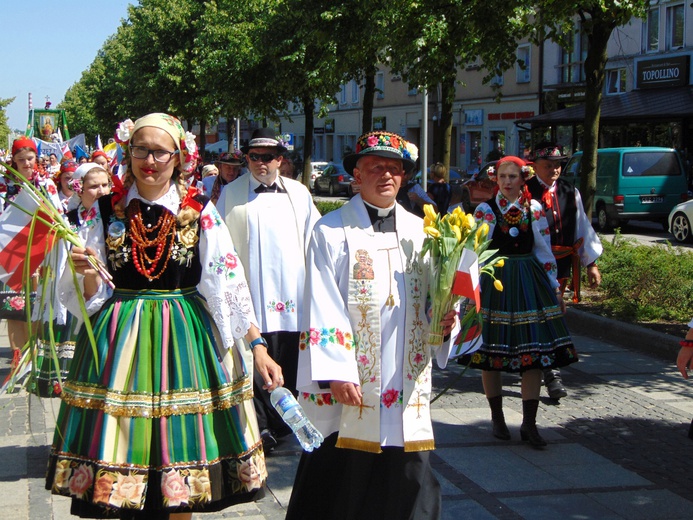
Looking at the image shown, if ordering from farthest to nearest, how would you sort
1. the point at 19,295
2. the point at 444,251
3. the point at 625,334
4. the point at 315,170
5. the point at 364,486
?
the point at 315,170 < the point at 625,334 < the point at 19,295 < the point at 364,486 < the point at 444,251

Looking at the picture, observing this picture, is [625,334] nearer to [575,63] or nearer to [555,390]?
[555,390]

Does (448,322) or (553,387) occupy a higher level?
(448,322)

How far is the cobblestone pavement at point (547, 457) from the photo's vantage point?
523 centimetres

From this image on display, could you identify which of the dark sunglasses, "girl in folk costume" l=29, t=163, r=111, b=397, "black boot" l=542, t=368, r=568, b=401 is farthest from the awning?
"girl in folk costume" l=29, t=163, r=111, b=397

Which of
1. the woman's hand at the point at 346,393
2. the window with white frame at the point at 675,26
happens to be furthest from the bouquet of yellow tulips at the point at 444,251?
the window with white frame at the point at 675,26

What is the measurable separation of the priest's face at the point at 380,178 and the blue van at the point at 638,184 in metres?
19.6

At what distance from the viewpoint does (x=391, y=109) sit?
167 feet

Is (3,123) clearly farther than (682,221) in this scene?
Yes

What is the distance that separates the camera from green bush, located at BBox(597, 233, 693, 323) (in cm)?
1045

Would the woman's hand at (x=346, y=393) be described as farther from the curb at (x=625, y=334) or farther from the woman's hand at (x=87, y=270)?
the curb at (x=625, y=334)

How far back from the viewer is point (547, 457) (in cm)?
620

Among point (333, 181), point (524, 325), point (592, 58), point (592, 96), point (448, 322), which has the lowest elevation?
Answer: point (524, 325)

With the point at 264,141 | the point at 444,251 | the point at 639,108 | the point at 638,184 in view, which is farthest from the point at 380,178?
the point at 639,108

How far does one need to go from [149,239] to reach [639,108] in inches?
1149
